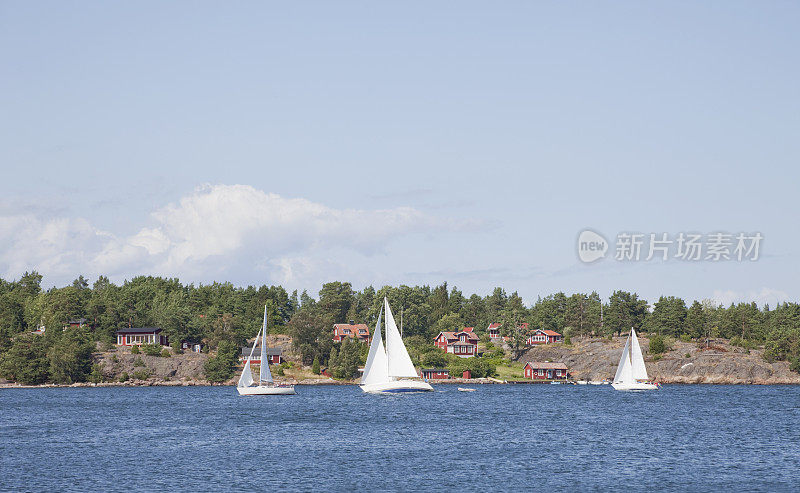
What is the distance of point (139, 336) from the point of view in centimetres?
18075

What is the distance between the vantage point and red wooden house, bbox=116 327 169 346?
180m

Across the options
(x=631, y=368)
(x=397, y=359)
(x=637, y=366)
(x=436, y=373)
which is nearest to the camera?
(x=397, y=359)

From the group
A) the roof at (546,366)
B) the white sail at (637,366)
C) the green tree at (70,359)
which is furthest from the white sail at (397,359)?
the green tree at (70,359)

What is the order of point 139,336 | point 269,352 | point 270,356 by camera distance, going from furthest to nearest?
point 139,336 < point 269,352 < point 270,356

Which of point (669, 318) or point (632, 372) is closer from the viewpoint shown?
point (632, 372)

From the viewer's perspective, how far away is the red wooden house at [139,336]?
180375 millimetres

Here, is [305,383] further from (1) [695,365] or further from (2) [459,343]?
(1) [695,365]

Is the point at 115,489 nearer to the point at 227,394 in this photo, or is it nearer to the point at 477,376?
the point at 227,394

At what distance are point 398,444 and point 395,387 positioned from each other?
4938 centimetres

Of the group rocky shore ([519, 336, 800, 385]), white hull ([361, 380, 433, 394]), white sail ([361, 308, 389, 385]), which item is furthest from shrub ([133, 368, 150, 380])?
rocky shore ([519, 336, 800, 385])

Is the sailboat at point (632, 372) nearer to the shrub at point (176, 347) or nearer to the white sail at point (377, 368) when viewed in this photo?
the white sail at point (377, 368)

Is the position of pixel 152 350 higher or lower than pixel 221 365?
higher

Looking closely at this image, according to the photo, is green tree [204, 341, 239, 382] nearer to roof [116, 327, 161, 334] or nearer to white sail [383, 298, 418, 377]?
roof [116, 327, 161, 334]

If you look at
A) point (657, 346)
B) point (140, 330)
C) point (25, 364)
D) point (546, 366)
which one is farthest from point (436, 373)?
point (25, 364)
